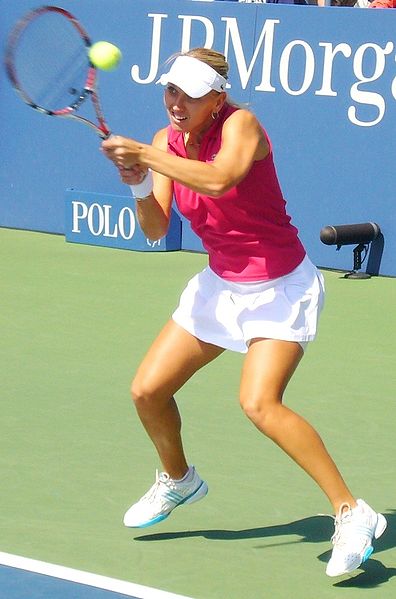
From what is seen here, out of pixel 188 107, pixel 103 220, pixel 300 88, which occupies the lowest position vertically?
pixel 103 220

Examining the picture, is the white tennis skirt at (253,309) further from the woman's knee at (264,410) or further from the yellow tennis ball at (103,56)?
the yellow tennis ball at (103,56)

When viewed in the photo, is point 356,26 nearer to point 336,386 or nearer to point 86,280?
point 86,280

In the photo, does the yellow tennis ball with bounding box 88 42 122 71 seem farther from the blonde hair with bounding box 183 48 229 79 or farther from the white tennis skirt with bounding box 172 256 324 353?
the white tennis skirt with bounding box 172 256 324 353

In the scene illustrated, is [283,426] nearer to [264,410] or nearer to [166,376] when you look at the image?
[264,410]

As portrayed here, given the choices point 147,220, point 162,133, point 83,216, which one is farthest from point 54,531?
point 83,216

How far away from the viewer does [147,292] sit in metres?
9.20

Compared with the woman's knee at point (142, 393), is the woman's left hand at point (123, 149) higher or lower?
higher

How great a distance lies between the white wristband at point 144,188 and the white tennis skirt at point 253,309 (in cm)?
38

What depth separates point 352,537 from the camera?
438cm

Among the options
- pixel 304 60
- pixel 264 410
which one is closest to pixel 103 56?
pixel 264 410

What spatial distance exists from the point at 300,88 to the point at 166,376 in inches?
230

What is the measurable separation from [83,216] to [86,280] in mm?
1583

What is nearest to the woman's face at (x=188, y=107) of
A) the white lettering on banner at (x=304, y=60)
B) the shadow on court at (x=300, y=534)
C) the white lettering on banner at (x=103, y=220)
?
the shadow on court at (x=300, y=534)

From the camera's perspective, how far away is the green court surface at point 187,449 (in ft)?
15.0
